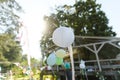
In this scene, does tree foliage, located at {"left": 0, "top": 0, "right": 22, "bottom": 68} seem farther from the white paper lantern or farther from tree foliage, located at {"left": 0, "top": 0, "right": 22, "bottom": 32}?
the white paper lantern

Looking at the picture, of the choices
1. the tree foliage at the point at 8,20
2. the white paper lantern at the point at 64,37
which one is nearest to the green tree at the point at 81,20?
the tree foliage at the point at 8,20

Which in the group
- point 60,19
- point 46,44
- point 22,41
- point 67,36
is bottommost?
point 67,36

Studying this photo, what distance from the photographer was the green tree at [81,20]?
26.0 metres

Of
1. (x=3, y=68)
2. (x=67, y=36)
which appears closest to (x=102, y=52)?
(x=67, y=36)

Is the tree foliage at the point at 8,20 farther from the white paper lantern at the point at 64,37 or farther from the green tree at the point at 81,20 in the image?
the white paper lantern at the point at 64,37

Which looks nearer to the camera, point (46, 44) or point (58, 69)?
point (58, 69)

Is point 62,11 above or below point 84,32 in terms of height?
above

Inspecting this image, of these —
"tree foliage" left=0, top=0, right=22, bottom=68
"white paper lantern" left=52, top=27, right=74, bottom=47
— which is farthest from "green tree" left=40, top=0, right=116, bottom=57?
"white paper lantern" left=52, top=27, right=74, bottom=47

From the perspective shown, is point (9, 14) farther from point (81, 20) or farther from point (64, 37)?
point (64, 37)

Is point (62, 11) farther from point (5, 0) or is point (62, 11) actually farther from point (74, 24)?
point (5, 0)

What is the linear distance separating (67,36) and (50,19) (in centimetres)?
2339

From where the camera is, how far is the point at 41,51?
2827 cm

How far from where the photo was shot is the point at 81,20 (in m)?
26.2

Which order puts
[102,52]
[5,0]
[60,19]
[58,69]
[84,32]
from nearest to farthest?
[58,69] < [5,0] < [102,52] < [84,32] < [60,19]
